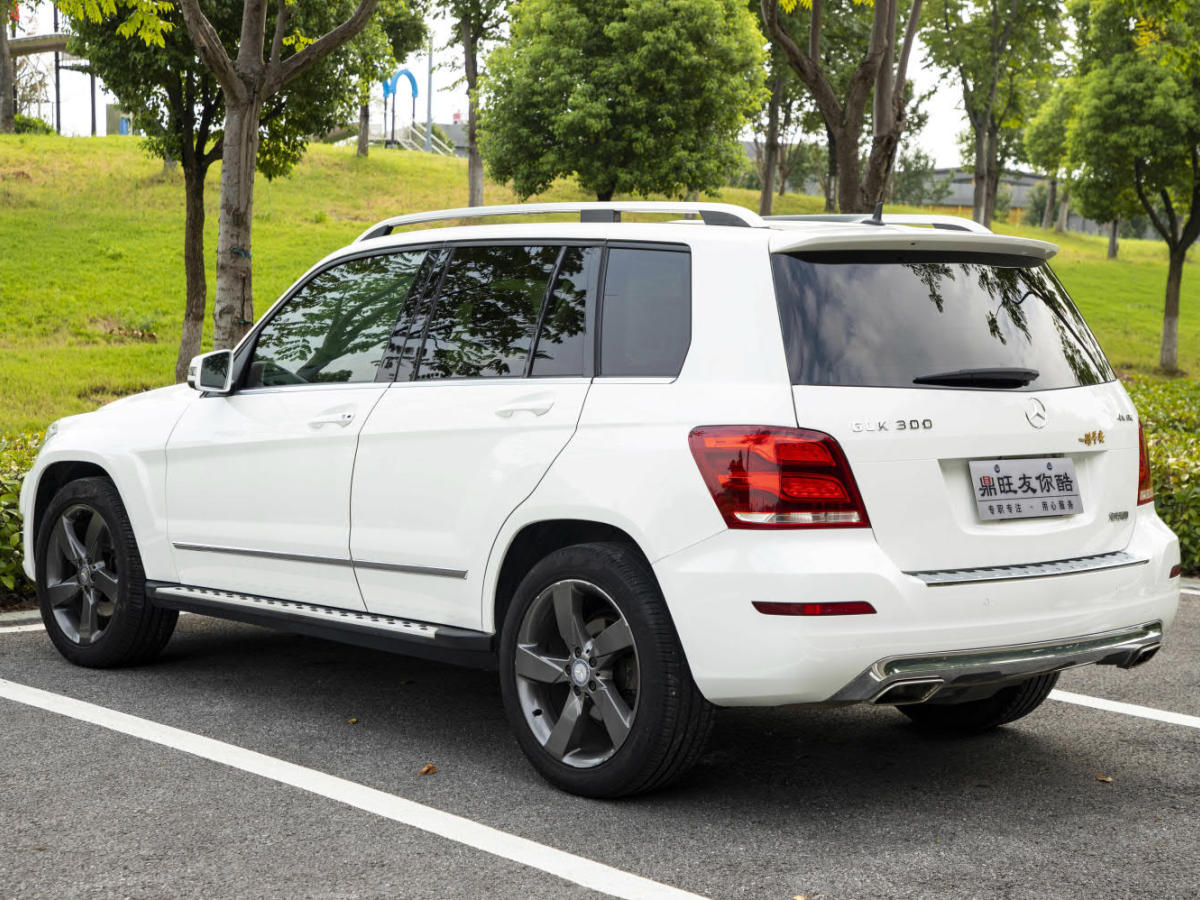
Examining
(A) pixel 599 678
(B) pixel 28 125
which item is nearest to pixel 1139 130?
(A) pixel 599 678

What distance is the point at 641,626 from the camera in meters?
4.09

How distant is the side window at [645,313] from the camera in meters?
4.29

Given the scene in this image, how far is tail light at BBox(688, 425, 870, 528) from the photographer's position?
3.89 metres

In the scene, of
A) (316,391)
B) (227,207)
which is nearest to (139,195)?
(227,207)

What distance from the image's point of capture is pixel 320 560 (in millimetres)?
5125

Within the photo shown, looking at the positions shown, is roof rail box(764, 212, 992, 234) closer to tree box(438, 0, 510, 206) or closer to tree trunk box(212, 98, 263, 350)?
tree trunk box(212, 98, 263, 350)

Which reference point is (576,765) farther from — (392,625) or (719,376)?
(719,376)

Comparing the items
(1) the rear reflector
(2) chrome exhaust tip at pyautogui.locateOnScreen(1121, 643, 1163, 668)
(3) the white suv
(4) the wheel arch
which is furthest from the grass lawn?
(2) chrome exhaust tip at pyautogui.locateOnScreen(1121, 643, 1163, 668)

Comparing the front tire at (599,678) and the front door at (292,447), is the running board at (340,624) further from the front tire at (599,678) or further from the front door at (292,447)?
the front tire at (599,678)

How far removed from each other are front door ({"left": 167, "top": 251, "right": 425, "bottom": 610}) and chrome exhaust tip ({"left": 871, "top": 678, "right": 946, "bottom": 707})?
1.96 m

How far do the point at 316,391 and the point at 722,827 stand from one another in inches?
87.9

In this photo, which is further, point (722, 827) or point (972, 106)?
point (972, 106)

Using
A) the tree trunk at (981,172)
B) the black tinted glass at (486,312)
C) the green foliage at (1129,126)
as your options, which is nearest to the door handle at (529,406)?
the black tinted glass at (486,312)

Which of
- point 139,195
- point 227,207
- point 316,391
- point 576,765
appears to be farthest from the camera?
point 139,195
